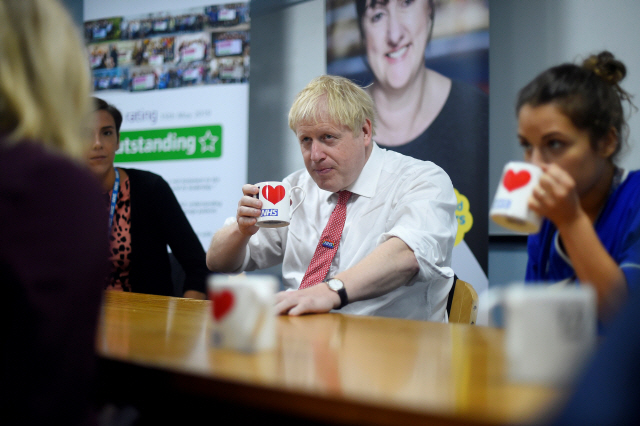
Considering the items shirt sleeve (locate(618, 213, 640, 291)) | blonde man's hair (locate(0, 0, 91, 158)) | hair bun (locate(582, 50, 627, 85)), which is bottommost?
shirt sleeve (locate(618, 213, 640, 291))

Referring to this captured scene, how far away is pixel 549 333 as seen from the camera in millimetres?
642

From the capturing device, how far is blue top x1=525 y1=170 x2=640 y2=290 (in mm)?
1066

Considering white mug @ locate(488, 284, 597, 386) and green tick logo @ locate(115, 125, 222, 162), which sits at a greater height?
green tick logo @ locate(115, 125, 222, 162)

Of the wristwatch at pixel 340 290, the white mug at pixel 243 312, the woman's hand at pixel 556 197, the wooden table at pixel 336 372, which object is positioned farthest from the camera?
the wristwatch at pixel 340 290

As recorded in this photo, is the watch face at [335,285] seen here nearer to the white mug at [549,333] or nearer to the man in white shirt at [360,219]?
the man in white shirt at [360,219]

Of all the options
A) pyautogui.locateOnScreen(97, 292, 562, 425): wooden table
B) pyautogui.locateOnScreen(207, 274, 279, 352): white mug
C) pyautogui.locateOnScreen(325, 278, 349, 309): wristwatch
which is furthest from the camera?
pyautogui.locateOnScreen(325, 278, 349, 309): wristwatch

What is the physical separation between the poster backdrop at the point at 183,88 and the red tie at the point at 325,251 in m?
1.85

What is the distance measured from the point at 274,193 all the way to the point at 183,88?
102 inches

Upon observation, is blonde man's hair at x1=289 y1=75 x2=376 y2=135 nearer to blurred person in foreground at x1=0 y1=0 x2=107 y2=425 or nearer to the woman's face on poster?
the woman's face on poster

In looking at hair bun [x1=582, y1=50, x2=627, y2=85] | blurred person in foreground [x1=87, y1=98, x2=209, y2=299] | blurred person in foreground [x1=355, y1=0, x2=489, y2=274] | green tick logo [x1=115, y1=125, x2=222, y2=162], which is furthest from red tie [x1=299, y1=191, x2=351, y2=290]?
green tick logo [x1=115, y1=125, x2=222, y2=162]

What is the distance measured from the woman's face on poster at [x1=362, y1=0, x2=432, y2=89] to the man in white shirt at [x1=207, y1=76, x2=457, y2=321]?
3.41ft

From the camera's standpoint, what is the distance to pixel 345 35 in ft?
10.3

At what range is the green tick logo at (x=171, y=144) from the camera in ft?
12.3

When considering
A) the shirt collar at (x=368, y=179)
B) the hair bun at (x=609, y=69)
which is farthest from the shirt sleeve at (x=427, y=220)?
the hair bun at (x=609, y=69)
